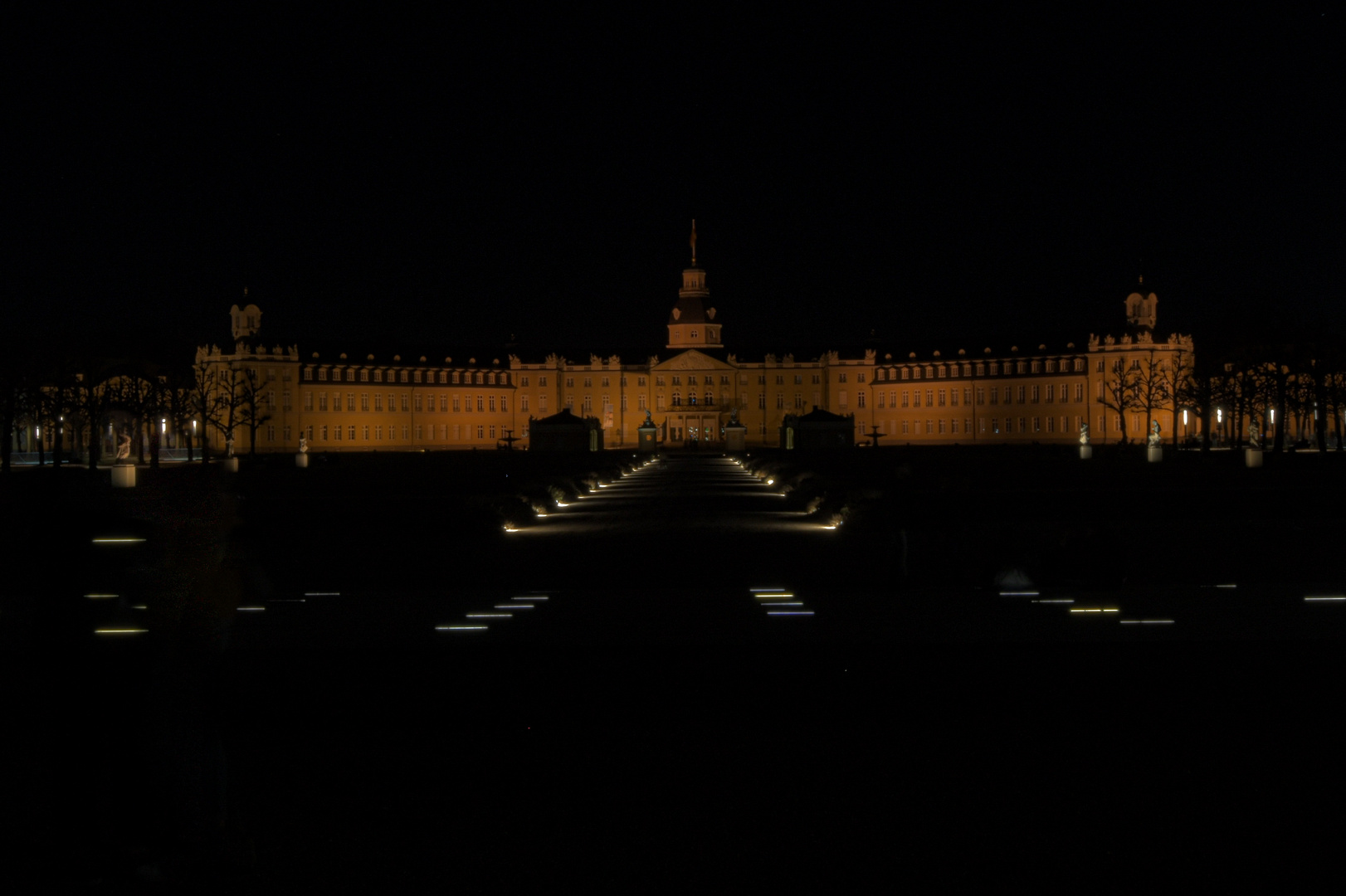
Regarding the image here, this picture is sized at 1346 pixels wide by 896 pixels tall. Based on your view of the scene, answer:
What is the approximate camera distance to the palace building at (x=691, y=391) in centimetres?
14188

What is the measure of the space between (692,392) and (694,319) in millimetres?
15497

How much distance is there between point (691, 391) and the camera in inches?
6353

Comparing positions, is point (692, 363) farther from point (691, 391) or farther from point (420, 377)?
point (420, 377)

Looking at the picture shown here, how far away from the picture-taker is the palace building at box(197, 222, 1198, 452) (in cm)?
14188

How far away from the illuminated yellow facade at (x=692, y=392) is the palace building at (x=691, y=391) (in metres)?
0.16

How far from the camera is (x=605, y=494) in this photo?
41.3 metres

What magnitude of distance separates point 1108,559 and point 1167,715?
6711 millimetres

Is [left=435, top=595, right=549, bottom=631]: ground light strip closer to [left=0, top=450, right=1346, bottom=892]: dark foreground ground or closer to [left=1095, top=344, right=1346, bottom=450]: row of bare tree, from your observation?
[left=0, top=450, right=1346, bottom=892]: dark foreground ground

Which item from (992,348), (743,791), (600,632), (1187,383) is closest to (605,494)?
(600,632)

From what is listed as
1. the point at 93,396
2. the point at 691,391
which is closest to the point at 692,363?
the point at 691,391

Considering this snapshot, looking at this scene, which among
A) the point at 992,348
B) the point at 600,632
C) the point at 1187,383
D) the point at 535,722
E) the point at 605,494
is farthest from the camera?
the point at 992,348

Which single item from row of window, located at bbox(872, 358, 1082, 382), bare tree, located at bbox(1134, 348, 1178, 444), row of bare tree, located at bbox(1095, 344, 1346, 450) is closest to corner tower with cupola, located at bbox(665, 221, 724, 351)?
row of window, located at bbox(872, 358, 1082, 382)

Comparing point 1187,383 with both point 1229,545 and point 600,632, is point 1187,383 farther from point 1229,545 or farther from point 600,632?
point 600,632

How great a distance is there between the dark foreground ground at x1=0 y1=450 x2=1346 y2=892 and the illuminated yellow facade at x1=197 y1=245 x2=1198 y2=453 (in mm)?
122335
